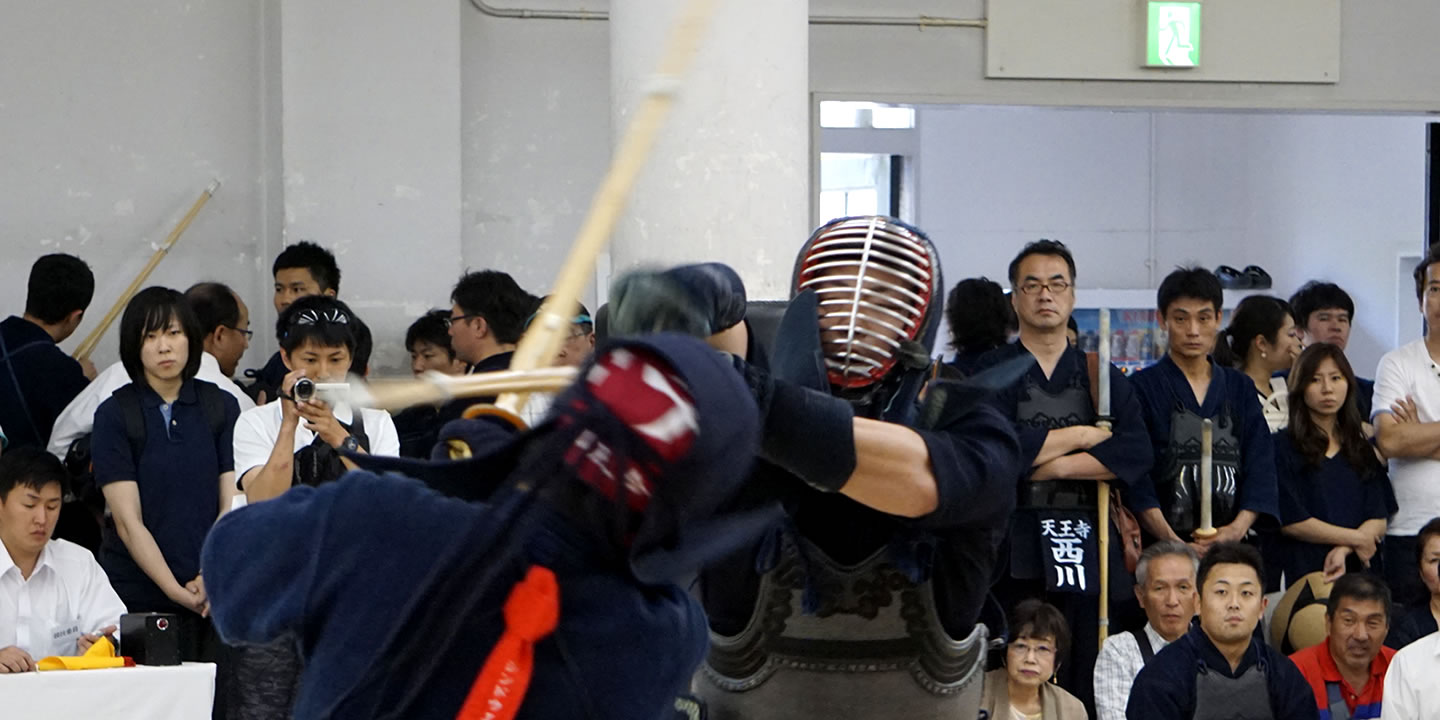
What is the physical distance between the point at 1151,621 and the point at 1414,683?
2.11 feet

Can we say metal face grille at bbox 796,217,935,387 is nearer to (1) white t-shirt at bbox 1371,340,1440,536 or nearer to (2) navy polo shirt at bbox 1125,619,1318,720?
(2) navy polo shirt at bbox 1125,619,1318,720

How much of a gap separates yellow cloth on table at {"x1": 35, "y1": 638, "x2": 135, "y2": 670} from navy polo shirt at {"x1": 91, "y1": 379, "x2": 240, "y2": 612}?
454mm

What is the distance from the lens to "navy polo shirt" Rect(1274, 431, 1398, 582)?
15.8ft

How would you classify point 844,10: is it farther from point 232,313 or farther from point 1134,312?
point 1134,312

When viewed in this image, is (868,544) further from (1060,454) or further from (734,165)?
(1060,454)

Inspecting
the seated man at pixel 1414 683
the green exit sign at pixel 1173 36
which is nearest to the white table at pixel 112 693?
the seated man at pixel 1414 683

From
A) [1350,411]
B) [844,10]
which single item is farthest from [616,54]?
[1350,411]

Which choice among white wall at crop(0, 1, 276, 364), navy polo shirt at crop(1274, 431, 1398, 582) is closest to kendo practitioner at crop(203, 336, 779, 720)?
navy polo shirt at crop(1274, 431, 1398, 582)

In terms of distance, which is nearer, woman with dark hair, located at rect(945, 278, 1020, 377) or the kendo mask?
the kendo mask

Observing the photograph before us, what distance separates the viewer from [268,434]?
3863 mm

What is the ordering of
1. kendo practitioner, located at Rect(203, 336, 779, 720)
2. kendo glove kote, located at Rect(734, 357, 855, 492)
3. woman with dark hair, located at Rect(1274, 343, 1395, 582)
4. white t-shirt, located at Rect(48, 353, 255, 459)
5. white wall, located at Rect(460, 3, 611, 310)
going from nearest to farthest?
kendo practitioner, located at Rect(203, 336, 779, 720), kendo glove kote, located at Rect(734, 357, 855, 492), white t-shirt, located at Rect(48, 353, 255, 459), woman with dark hair, located at Rect(1274, 343, 1395, 582), white wall, located at Rect(460, 3, 611, 310)

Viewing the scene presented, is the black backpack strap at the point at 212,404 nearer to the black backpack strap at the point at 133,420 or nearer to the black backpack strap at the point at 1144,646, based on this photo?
the black backpack strap at the point at 133,420

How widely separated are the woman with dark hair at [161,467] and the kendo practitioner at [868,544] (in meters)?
2.36

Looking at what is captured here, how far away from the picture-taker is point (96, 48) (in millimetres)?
5492
